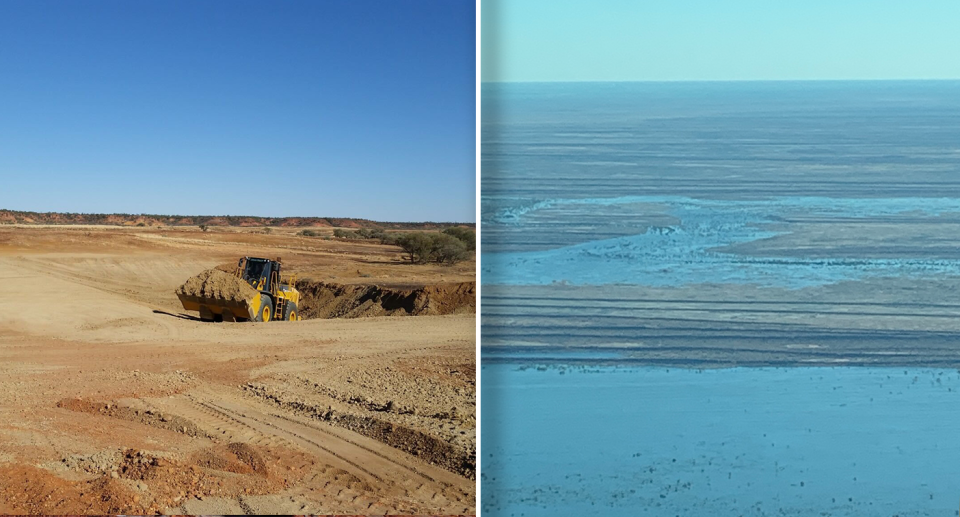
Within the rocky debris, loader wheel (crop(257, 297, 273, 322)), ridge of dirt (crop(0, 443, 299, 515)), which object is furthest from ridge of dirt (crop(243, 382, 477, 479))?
loader wheel (crop(257, 297, 273, 322))

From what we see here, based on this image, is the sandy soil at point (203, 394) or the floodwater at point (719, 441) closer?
the sandy soil at point (203, 394)

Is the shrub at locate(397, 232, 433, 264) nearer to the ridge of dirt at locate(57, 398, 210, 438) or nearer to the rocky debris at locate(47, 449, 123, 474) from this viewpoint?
the ridge of dirt at locate(57, 398, 210, 438)

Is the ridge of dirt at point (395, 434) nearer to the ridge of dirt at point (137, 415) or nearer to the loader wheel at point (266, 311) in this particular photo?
the ridge of dirt at point (137, 415)

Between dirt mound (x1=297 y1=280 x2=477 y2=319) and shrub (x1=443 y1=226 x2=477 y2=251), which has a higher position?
shrub (x1=443 y1=226 x2=477 y2=251)

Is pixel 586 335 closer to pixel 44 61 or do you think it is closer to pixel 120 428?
pixel 120 428

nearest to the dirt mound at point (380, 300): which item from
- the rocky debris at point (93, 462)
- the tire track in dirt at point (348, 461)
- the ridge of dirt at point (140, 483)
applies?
the tire track in dirt at point (348, 461)

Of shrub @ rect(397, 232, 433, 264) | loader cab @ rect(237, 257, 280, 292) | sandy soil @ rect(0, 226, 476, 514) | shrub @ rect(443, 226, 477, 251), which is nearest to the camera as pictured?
sandy soil @ rect(0, 226, 476, 514)

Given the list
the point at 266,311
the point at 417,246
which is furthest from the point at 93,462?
the point at 417,246
